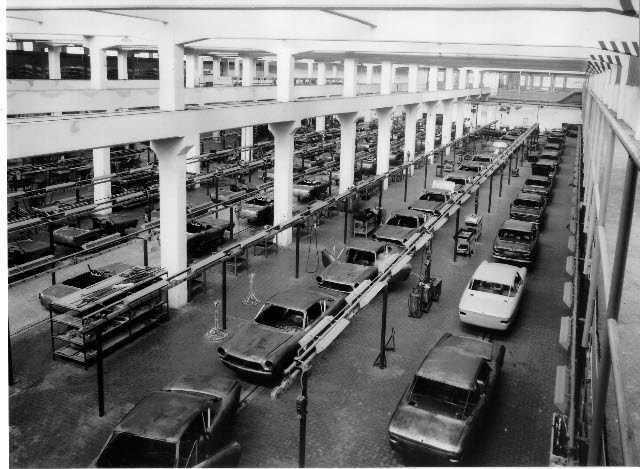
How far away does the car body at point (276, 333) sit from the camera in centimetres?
1087

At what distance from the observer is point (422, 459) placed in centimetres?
894

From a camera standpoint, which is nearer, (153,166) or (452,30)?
(452,30)

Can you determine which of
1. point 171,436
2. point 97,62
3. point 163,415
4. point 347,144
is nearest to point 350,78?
point 347,144

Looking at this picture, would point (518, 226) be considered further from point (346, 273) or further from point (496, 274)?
point (346, 273)

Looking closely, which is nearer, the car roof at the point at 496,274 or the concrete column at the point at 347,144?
the car roof at the point at 496,274

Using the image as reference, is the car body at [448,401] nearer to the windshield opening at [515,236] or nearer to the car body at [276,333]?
the car body at [276,333]

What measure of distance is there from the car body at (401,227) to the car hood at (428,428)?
9.02m

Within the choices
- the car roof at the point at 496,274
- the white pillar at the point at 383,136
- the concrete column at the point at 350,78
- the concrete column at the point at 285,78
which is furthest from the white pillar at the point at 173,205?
the white pillar at the point at 383,136

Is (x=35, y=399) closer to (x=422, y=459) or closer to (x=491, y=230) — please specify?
(x=422, y=459)

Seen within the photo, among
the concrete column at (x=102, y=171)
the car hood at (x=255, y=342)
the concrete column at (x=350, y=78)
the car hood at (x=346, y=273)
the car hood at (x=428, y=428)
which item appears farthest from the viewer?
the concrete column at (x=350, y=78)

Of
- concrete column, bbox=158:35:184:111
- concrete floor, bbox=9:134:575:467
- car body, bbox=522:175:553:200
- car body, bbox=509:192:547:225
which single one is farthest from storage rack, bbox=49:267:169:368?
car body, bbox=522:175:553:200

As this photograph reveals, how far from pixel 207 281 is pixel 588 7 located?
38.9 ft

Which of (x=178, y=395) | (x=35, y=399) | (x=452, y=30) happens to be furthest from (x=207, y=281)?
(x=452, y=30)

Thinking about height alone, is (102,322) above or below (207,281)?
above
